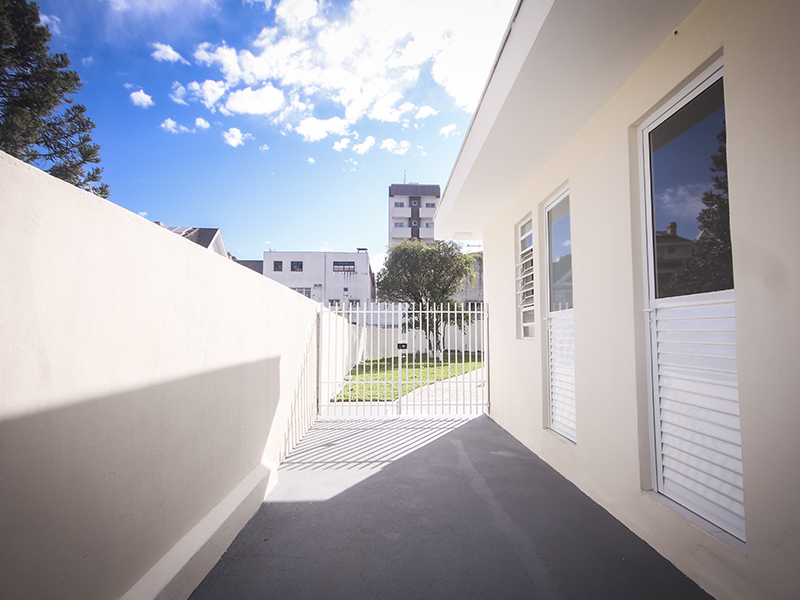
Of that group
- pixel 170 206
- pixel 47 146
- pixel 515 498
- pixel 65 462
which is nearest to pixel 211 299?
pixel 65 462

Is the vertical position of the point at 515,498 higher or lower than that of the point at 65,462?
lower

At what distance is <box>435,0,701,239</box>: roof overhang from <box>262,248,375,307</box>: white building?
36037mm

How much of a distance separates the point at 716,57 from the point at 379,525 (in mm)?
3741

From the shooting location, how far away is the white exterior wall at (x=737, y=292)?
5.99 ft

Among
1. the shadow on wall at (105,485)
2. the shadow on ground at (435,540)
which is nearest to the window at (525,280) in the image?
the shadow on ground at (435,540)

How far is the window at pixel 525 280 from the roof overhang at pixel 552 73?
38.4 inches

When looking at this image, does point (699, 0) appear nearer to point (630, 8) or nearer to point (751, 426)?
point (630, 8)

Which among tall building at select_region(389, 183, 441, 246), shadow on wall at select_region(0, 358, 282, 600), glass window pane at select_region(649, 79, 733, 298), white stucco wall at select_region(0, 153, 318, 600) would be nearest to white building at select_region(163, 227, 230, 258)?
white stucco wall at select_region(0, 153, 318, 600)

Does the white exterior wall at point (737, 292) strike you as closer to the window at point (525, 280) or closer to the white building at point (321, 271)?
the window at point (525, 280)

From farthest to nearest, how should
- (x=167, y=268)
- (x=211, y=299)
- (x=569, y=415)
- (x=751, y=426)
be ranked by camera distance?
(x=569, y=415) < (x=211, y=299) < (x=167, y=268) < (x=751, y=426)

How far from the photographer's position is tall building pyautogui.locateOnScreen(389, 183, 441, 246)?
5022 cm

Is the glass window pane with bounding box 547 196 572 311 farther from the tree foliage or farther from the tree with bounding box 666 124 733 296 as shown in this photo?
the tree foliage

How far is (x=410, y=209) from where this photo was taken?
167 ft

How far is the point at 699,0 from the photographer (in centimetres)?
233
